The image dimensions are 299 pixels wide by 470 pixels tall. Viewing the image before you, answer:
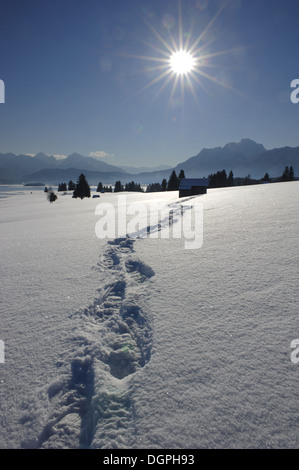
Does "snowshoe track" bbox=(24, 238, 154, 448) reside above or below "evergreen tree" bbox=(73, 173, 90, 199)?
below

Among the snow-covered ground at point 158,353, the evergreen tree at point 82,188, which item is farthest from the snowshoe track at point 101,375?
the evergreen tree at point 82,188

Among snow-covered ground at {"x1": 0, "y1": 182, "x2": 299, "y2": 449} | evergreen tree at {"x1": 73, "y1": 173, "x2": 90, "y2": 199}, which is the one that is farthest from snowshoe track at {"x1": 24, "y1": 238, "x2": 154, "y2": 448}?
evergreen tree at {"x1": 73, "y1": 173, "x2": 90, "y2": 199}

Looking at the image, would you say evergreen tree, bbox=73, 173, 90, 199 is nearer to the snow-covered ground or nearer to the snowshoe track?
the snow-covered ground

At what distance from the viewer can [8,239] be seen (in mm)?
7359

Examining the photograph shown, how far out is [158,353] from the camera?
221 cm

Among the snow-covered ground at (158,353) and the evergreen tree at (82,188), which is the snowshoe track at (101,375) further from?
the evergreen tree at (82,188)

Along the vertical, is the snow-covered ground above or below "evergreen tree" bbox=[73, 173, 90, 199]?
below

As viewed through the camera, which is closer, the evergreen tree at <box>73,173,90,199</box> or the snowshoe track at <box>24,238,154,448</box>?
the snowshoe track at <box>24,238,154,448</box>

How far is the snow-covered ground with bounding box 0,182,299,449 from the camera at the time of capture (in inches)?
63.1

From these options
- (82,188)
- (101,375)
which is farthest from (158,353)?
(82,188)

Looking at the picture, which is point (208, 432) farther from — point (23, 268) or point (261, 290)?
point (23, 268)

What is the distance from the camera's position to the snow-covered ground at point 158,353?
1.60 meters
